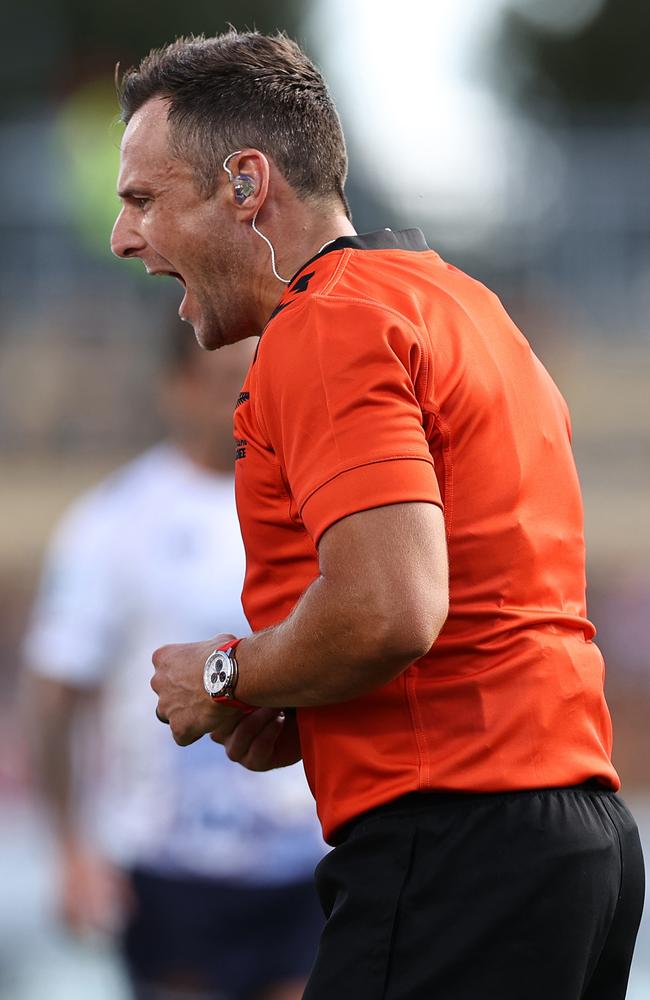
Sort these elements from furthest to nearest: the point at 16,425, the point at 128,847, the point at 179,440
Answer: the point at 16,425 < the point at 179,440 < the point at 128,847

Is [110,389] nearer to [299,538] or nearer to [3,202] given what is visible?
[3,202]

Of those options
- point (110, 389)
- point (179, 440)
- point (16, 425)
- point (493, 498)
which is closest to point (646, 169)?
point (110, 389)

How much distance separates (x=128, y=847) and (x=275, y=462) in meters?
2.17

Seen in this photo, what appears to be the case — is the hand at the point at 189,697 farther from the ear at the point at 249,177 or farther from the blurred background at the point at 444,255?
the blurred background at the point at 444,255

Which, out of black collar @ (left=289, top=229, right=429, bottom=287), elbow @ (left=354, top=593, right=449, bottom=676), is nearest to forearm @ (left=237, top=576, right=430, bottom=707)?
elbow @ (left=354, top=593, right=449, bottom=676)

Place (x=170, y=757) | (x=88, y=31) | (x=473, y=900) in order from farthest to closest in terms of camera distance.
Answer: (x=88, y=31), (x=170, y=757), (x=473, y=900)

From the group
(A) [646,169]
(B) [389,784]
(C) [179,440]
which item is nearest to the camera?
(B) [389,784]

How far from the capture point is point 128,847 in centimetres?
379

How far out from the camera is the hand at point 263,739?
7.26ft

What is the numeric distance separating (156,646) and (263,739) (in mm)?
1576

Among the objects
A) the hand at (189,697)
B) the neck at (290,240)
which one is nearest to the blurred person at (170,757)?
the hand at (189,697)

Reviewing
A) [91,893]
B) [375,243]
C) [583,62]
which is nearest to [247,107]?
[375,243]

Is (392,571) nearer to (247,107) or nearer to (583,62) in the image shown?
(247,107)

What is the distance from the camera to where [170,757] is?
146 inches
